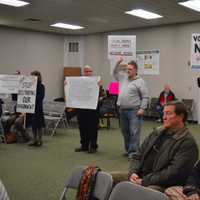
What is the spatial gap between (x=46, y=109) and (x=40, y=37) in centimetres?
528

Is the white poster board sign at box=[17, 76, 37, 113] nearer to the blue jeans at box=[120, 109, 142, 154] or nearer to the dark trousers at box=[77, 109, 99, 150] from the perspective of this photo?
the dark trousers at box=[77, 109, 99, 150]

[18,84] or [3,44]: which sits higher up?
[3,44]

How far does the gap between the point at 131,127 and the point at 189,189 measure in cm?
320

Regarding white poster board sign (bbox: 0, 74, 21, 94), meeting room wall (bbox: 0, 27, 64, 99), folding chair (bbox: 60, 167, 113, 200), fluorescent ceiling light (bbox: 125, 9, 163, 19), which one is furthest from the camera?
meeting room wall (bbox: 0, 27, 64, 99)

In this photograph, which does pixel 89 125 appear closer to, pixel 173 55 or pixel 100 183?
pixel 100 183

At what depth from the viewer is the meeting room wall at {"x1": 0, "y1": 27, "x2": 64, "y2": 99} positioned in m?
12.3

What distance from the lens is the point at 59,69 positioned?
14188 mm

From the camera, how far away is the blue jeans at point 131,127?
5.53 meters

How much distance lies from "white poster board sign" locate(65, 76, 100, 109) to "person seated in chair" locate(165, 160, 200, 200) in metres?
3.42

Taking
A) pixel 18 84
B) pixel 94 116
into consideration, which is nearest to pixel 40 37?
pixel 18 84

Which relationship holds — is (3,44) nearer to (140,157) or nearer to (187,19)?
(187,19)

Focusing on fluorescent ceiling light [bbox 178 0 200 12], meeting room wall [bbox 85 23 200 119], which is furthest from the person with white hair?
meeting room wall [bbox 85 23 200 119]

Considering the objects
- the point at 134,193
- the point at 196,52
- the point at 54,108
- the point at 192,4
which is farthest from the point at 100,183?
the point at 192,4

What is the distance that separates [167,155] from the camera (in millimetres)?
2623
